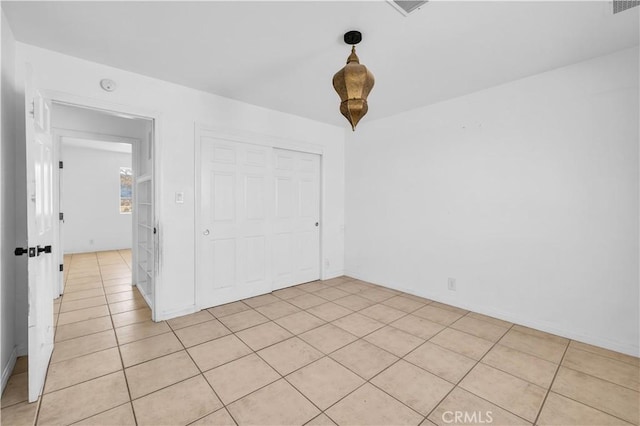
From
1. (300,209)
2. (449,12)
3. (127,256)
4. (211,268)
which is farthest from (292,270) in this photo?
(127,256)

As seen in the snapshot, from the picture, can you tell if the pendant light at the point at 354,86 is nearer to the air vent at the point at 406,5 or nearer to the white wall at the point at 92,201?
the air vent at the point at 406,5

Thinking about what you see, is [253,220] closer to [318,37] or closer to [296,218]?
[296,218]

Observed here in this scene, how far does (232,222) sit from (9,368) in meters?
2.19

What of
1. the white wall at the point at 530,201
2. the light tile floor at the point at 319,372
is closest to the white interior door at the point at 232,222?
the light tile floor at the point at 319,372

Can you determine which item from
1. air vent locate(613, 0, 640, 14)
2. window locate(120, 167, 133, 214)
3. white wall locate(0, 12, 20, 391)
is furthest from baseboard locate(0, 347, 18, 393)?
window locate(120, 167, 133, 214)

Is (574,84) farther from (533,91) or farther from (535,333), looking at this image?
(535,333)

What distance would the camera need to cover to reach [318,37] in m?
2.20

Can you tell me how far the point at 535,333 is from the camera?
278 cm

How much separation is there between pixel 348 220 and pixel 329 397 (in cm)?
321

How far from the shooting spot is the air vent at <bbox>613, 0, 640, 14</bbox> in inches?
72.3

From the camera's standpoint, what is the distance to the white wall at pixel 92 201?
272 inches

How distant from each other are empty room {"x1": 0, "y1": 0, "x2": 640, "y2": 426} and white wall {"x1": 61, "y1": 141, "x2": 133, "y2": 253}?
11.2 feet

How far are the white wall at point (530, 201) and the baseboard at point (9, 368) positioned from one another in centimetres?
395

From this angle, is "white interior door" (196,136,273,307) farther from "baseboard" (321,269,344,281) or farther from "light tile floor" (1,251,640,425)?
"baseboard" (321,269,344,281)
